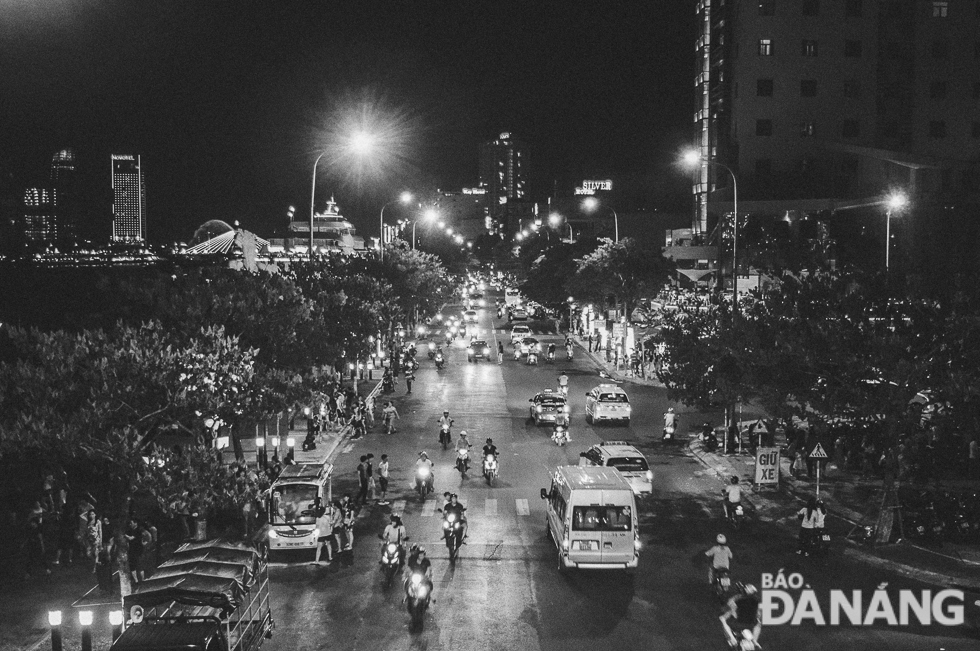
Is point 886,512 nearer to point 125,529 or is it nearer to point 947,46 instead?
point 125,529

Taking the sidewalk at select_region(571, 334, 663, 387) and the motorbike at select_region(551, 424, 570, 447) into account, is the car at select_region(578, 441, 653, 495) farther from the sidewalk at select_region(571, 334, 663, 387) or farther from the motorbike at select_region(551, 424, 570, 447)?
the sidewalk at select_region(571, 334, 663, 387)

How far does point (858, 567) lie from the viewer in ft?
62.0

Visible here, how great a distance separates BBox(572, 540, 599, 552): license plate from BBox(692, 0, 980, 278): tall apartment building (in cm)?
6790

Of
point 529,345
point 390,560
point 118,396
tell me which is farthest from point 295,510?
point 529,345

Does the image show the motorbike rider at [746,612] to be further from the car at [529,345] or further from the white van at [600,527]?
the car at [529,345]

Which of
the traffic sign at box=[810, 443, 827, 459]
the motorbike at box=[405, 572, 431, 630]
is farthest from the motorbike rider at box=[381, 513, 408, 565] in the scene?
the traffic sign at box=[810, 443, 827, 459]

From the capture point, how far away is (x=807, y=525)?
63.4 ft

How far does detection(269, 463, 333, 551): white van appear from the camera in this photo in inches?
777

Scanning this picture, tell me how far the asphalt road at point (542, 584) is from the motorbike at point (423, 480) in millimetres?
552

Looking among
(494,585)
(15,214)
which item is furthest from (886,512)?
(15,214)

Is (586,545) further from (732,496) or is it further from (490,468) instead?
(490,468)

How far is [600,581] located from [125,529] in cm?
887

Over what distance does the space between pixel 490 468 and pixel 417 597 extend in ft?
36.7

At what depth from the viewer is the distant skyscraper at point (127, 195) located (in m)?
72.0
